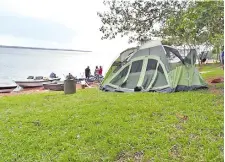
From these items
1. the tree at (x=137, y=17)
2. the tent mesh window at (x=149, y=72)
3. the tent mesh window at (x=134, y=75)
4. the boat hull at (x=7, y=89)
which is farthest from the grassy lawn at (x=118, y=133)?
the boat hull at (x=7, y=89)

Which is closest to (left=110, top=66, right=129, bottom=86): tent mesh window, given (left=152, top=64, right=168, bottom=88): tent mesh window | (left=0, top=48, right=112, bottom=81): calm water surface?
(left=152, top=64, right=168, bottom=88): tent mesh window

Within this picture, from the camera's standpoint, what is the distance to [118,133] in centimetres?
480

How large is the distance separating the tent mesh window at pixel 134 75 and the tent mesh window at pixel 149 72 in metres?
0.31

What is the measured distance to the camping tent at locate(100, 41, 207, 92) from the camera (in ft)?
32.3

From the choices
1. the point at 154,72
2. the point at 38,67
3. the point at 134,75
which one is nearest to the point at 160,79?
the point at 154,72

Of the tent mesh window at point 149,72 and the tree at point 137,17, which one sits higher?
the tree at point 137,17

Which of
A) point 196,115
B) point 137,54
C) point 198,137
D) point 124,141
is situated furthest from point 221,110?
point 137,54

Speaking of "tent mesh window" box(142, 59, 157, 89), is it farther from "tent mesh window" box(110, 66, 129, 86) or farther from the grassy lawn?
the grassy lawn

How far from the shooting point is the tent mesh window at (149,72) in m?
10.3

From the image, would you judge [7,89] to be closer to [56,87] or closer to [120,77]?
[56,87]

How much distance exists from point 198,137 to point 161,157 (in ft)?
3.08

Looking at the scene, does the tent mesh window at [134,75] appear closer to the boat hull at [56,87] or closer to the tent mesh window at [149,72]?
the tent mesh window at [149,72]

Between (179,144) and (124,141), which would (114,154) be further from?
(179,144)

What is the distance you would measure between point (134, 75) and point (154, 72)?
0.84 m
